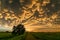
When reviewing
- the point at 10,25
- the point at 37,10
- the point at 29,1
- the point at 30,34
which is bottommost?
the point at 30,34

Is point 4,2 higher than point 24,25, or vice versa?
point 4,2

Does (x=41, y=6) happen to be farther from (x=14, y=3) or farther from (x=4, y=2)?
(x=4, y=2)

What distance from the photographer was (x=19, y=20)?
196 centimetres

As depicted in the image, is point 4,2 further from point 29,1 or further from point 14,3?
point 29,1

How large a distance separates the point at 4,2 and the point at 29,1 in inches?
12.2

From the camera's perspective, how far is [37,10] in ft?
6.52

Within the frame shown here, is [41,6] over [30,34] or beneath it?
over

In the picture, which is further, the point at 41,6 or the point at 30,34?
the point at 41,6

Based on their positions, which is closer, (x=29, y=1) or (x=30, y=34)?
(x=30, y=34)

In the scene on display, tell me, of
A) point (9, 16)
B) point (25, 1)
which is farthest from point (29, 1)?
point (9, 16)

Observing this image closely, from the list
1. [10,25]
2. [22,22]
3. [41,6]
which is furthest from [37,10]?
[10,25]

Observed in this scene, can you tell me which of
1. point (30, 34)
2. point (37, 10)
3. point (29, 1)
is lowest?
point (30, 34)

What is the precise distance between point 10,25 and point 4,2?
11.9 inches

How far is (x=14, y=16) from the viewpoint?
1971mm
